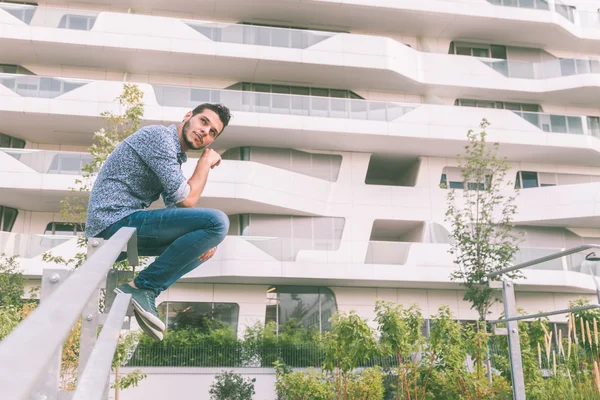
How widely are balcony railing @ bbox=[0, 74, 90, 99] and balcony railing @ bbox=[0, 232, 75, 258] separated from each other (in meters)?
5.03

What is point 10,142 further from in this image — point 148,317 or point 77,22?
point 148,317

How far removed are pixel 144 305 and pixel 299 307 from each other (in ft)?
69.4

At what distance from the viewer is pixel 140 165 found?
3328 mm

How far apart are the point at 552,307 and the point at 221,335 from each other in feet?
43.7

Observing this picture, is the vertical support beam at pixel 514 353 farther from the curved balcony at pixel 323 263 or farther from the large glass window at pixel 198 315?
the large glass window at pixel 198 315

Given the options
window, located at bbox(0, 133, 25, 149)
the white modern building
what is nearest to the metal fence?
the white modern building

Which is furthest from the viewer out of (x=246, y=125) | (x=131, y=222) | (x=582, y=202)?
(x=582, y=202)

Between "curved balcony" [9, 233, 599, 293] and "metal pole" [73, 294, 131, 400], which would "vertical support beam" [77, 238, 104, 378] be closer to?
"metal pole" [73, 294, 131, 400]

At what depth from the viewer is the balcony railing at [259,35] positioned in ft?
80.3

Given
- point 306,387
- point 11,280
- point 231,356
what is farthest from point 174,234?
point 11,280

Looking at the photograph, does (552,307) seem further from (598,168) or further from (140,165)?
(140,165)

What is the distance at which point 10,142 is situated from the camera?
79.9ft

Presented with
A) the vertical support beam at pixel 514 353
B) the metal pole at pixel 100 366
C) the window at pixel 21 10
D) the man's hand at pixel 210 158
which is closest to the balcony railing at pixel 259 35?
the window at pixel 21 10

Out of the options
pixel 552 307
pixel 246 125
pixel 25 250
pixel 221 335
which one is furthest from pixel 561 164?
pixel 25 250
